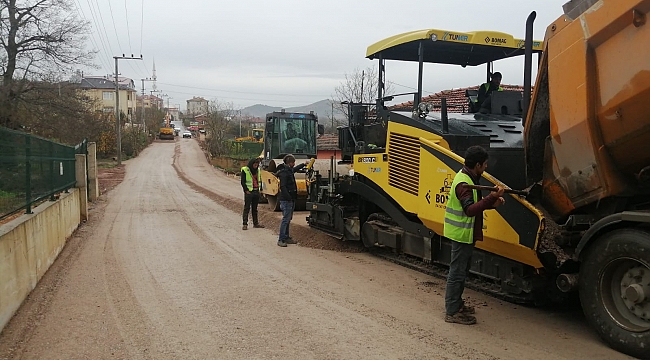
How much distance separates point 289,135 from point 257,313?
11.5 meters

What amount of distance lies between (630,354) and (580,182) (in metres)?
1.42

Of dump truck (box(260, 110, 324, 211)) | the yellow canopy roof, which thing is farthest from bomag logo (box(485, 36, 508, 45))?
dump truck (box(260, 110, 324, 211))

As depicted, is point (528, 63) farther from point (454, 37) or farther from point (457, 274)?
point (457, 274)

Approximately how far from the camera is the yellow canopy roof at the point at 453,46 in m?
6.71

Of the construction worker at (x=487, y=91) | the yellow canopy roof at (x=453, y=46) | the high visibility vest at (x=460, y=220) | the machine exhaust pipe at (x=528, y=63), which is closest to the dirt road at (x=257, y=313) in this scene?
the high visibility vest at (x=460, y=220)

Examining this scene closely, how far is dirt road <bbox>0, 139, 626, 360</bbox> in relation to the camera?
4359mm

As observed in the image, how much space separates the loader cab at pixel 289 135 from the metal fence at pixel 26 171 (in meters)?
7.00

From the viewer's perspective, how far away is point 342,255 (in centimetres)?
845

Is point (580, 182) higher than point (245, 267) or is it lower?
higher

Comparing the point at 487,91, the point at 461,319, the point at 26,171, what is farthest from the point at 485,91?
the point at 26,171

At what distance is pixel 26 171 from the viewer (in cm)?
717

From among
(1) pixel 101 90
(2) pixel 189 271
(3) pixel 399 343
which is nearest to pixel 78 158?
(2) pixel 189 271

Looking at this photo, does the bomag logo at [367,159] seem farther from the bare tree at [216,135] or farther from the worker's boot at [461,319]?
the bare tree at [216,135]

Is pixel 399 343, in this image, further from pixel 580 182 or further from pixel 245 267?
pixel 245 267
